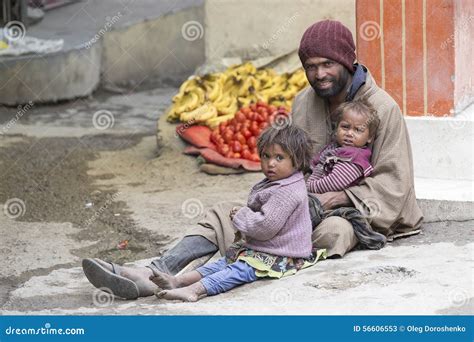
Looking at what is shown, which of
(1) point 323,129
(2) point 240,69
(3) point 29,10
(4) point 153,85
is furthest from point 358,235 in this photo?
(3) point 29,10

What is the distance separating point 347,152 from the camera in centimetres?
639

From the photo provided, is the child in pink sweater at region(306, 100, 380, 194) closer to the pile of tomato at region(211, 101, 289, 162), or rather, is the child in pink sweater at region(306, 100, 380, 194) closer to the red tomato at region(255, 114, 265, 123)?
the pile of tomato at region(211, 101, 289, 162)

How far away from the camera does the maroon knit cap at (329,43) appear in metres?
6.45

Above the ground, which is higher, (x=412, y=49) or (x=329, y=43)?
(x=329, y=43)

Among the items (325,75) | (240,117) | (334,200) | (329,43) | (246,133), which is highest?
(329,43)

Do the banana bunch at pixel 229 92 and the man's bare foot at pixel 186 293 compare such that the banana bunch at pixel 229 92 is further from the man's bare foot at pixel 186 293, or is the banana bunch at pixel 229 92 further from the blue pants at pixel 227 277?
the man's bare foot at pixel 186 293

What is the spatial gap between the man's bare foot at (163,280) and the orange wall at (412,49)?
2545 millimetres

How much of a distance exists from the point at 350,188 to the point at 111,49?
7373mm

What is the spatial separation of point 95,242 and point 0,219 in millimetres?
944

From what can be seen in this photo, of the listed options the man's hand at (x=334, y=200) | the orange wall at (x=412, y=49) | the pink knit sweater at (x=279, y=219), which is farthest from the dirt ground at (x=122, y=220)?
the orange wall at (x=412, y=49)

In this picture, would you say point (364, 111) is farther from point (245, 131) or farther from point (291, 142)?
point (245, 131)

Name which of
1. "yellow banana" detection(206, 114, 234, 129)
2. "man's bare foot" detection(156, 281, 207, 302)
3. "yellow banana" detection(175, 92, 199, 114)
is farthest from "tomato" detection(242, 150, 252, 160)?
"man's bare foot" detection(156, 281, 207, 302)

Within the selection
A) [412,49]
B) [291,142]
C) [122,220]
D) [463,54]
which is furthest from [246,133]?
[291,142]

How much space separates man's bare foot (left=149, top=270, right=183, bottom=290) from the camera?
5875mm
